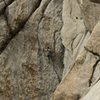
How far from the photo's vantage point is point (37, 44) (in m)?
20.1

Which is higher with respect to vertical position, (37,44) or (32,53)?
(37,44)

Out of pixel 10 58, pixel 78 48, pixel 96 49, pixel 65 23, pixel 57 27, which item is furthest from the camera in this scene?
pixel 10 58

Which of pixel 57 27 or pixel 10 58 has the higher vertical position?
pixel 57 27

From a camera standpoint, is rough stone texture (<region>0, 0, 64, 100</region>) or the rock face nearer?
the rock face

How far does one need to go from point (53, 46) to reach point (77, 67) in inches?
223

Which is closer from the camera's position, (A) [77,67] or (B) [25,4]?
(A) [77,67]

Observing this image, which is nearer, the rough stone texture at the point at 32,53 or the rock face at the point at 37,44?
the rock face at the point at 37,44

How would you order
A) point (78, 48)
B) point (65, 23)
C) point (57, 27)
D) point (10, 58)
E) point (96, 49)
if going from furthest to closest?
1. point (10, 58)
2. point (57, 27)
3. point (65, 23)
4. point (78, 48)
5. point (96, 49)

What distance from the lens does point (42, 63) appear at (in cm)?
1997

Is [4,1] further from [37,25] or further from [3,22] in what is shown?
[37,25]

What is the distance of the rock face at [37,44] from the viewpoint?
17.8 m

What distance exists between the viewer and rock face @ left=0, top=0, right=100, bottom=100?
1781cm

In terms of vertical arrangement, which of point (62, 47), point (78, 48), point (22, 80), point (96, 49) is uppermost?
point (96, 49)

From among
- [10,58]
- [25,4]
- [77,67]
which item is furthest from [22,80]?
[77,67]
